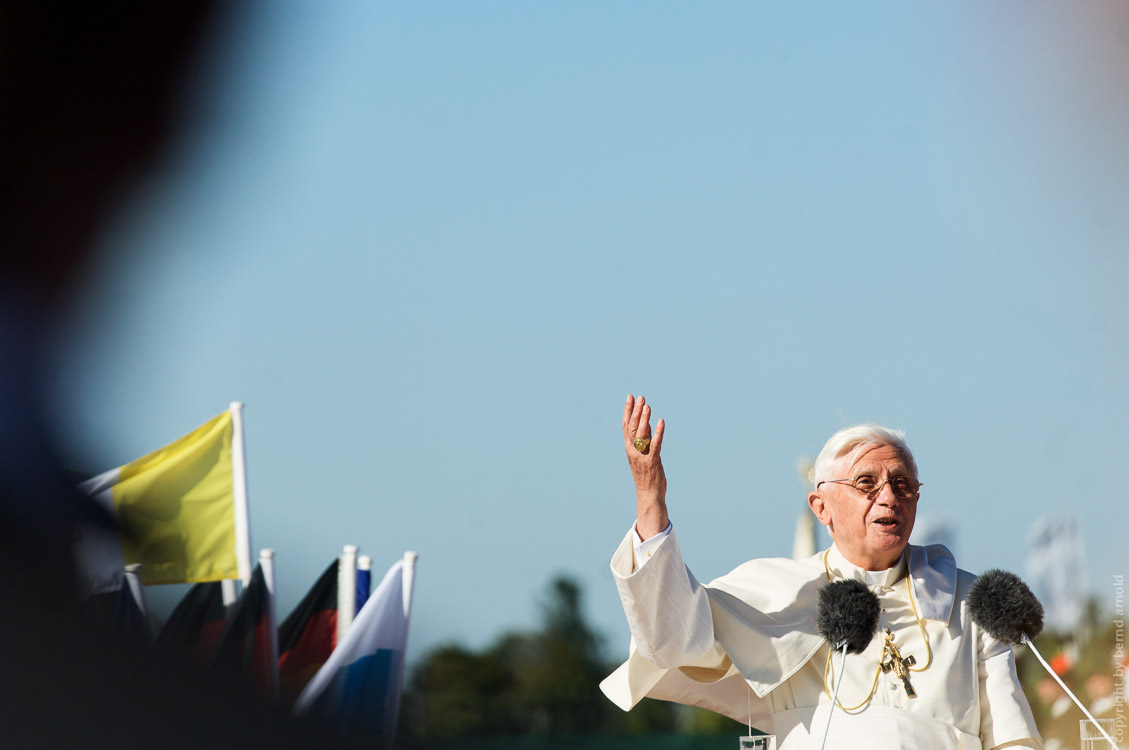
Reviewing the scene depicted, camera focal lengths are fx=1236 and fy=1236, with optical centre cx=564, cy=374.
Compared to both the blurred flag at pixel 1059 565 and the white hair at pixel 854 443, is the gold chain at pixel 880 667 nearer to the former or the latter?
the white hair at pixel 854 443

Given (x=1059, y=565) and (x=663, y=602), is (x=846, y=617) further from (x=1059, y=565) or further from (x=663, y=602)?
(x=1059, y=565)

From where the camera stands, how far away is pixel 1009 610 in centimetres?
409

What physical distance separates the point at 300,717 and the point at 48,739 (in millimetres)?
1863

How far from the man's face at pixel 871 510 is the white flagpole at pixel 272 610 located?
4.17m

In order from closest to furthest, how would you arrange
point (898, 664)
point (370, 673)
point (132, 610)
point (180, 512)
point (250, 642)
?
1. point (898, 664)
2. point (250, 642)
3. point (370, 673)
4. point (132, 610)
5. point (180, 512)

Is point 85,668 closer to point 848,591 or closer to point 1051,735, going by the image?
point 848,591

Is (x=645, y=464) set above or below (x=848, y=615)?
above

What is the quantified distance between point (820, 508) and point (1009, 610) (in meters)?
0.71

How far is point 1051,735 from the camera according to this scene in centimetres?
855

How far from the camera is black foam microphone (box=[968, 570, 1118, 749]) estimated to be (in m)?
4.09

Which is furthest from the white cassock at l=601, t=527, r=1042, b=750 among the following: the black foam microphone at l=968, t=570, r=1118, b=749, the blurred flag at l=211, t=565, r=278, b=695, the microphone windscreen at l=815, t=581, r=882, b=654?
the blurred flag at l=211, t=565, r=278, b=695

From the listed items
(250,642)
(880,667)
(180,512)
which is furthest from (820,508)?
(180,512)

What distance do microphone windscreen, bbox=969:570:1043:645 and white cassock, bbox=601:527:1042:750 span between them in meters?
0.10

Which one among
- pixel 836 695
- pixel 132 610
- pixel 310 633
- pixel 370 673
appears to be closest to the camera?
pixel 836 695
